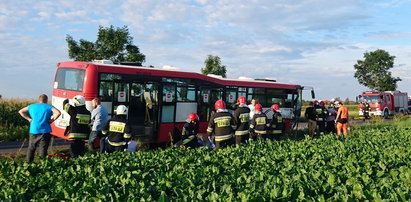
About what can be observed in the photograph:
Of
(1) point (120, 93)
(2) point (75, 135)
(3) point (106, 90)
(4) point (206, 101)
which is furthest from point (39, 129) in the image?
(4) point (206, 101)

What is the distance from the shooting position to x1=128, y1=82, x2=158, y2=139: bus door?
1449 cm

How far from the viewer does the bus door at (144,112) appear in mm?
14492

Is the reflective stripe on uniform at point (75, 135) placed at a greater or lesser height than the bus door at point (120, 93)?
lesser

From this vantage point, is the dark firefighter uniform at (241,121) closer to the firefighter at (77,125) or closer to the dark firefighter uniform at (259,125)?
the dark firefighter uniform at (259,125)

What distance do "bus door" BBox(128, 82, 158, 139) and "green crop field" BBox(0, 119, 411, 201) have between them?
23.5 feet

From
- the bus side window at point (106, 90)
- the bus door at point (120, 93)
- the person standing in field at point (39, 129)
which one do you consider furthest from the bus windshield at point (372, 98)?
the person standing in field at point (39, 129)

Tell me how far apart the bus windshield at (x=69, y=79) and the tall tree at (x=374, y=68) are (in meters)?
59.4

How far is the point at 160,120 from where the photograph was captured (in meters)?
14.8

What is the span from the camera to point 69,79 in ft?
45.8

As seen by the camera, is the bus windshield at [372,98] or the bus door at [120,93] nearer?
the bus door at [120,93]

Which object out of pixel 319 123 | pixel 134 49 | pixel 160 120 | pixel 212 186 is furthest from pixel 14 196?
pixel 134 49

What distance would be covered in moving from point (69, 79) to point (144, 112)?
288cm

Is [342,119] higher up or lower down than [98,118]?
lower down

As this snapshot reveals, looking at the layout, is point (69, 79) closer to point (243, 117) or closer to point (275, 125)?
point (243, 117)
